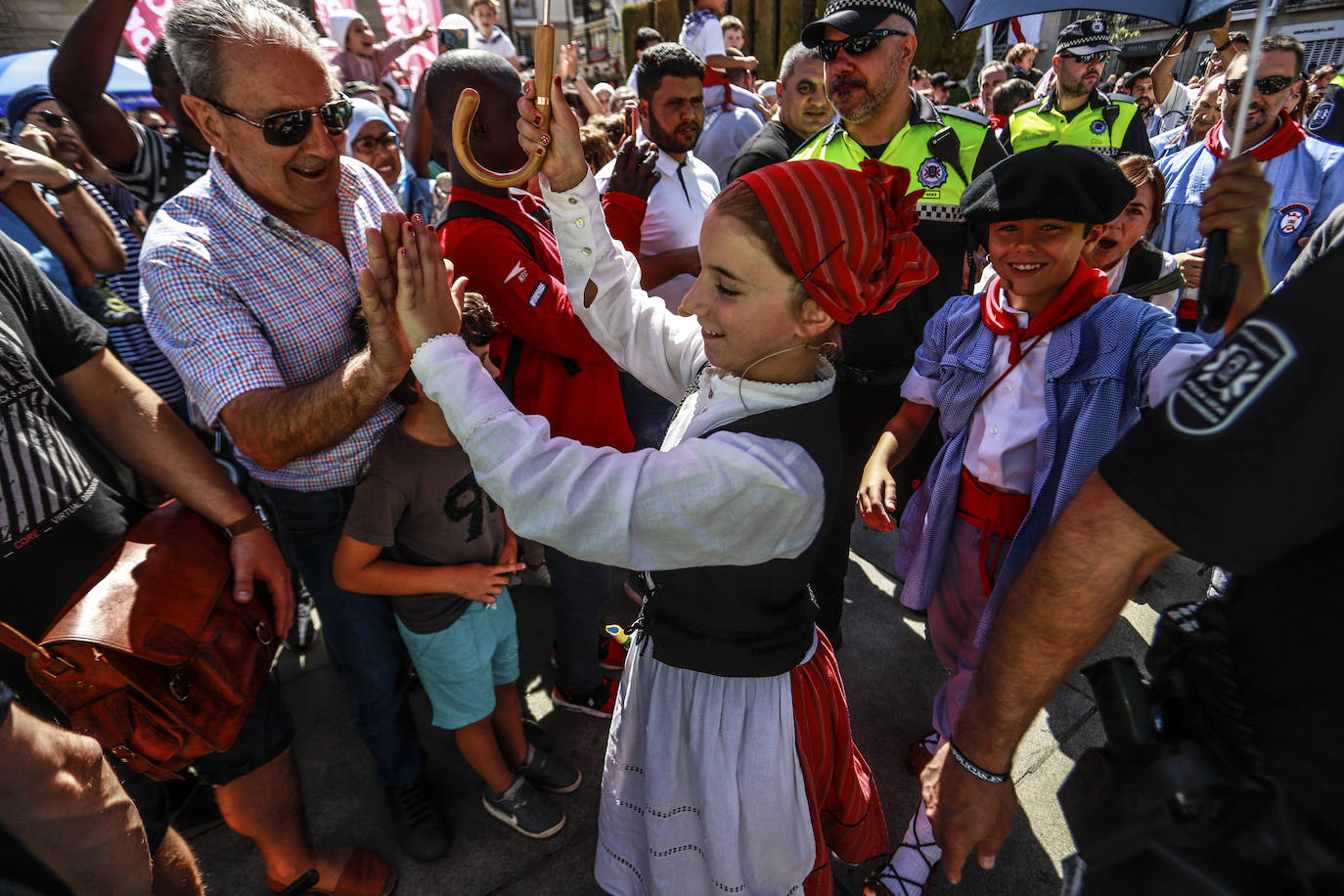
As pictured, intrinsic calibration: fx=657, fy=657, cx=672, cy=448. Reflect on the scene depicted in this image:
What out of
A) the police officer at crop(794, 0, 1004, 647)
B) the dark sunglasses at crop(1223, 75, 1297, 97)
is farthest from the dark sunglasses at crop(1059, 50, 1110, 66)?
the police officer at crop(794, 0, 1004, 647)

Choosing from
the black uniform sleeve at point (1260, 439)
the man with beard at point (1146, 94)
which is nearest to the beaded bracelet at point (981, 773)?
the black uniform sleeve at point (1260, 439)

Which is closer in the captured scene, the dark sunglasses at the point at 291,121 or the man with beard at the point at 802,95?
the dark sunglasses at the point at 291,121

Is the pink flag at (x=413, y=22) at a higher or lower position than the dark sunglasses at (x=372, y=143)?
higher

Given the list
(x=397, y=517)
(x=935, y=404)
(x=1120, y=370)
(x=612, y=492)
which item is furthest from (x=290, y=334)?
(x=1120, y=370)

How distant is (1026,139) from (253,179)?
4894mm

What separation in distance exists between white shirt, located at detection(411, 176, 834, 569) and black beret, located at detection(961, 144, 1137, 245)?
3.26ft

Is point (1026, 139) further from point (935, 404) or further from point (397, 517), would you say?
point (397, 517)

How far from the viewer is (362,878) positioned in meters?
1.98

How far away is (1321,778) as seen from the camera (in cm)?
82

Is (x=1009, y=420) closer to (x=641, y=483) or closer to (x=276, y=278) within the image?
(x=641, y=483)

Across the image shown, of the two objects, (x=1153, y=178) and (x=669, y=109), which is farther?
(x=669, y=109)

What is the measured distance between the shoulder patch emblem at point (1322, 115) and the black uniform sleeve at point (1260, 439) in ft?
23.3

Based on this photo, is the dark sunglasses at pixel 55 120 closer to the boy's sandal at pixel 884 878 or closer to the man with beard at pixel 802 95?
the man with beard at pixel 802 95

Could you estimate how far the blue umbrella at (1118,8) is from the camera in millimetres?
1777
